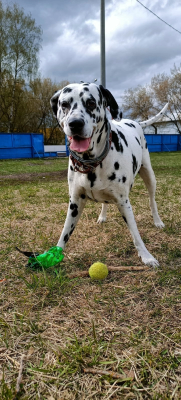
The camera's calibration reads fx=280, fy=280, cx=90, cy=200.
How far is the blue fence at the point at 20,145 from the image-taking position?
884 inches

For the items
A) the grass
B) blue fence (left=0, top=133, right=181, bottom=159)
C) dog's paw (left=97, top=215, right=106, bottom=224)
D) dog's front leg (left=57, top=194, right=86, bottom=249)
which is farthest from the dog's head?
blue fence (left=0, top=133, right=181, bottom=159)

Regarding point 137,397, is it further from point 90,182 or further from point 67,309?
point 90,182

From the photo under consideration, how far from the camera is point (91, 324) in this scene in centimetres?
176

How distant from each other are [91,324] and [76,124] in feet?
4.65

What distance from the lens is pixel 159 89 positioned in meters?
40.8

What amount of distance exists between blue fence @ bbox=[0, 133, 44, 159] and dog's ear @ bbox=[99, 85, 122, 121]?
20.9m

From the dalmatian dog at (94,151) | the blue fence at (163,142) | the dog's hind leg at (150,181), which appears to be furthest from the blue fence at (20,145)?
the dalmatian dog at (94,151)

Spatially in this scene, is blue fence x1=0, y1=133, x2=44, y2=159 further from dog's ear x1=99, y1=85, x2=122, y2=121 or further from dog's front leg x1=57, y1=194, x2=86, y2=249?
dog's front leg x1=57, y1=194, x2=86, y2=249

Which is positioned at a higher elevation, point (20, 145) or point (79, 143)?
point (79, 143)

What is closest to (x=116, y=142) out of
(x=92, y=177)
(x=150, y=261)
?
(x=92, y=177)

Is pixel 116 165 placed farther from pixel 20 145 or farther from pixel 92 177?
pixel 20 145

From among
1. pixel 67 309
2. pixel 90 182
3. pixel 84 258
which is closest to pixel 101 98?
pixel 90 182

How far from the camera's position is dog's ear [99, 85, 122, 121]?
107 inches

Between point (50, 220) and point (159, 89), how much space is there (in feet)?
136
